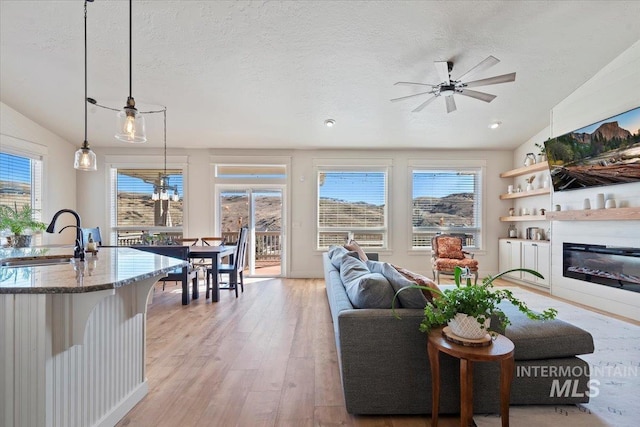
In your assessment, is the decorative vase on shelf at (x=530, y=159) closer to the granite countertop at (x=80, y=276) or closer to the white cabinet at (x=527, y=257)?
the white cabinet at (x=527, y=257)

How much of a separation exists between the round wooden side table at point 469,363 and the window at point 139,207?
17.8 ft

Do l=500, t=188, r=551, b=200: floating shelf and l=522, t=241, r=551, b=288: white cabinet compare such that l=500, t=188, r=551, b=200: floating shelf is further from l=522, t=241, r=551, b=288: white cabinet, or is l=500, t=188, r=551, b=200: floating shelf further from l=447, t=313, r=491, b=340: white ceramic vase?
l=447, t=313, r=491, b=340: white ceramic vase

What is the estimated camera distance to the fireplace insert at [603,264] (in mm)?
3373

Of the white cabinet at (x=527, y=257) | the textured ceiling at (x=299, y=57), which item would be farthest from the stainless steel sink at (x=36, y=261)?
the white cabinet at (x=527, y=257)

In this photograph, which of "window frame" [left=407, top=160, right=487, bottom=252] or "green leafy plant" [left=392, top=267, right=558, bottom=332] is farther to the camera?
"window frame" [left=407, top=160, right=487, bottom=252]

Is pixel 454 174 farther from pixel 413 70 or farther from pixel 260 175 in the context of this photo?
pixel 260 175

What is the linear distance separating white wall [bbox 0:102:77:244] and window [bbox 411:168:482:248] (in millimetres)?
6690

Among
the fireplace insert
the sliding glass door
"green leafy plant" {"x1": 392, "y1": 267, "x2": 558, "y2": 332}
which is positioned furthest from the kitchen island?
the fireplace insert

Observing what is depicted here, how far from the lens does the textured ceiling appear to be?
2.77 meters

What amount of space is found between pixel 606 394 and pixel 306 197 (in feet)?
15.2

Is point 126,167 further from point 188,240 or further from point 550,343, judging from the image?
point 550,343

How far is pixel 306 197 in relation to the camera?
5672mm

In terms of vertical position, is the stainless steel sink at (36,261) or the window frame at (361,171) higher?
the window frame at (361,171)

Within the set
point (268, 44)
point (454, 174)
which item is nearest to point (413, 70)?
point (268, 44)
